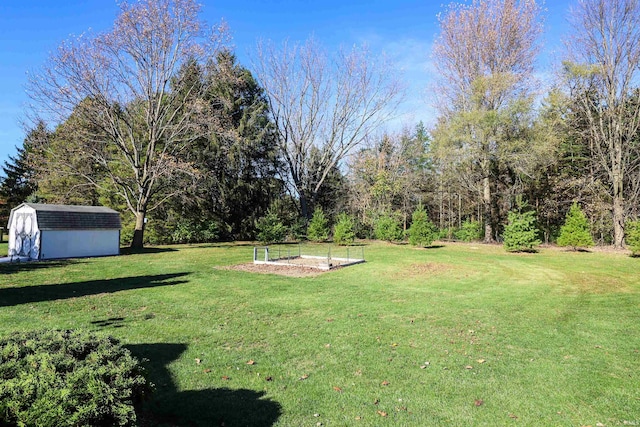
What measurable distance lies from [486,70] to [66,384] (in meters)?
25.8

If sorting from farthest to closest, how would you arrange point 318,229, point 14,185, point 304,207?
point 14,185 < point 304,207 < point 318,229

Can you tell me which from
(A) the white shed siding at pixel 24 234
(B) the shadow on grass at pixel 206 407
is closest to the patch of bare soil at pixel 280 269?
(B) the shadow on grass at pixel 206 407

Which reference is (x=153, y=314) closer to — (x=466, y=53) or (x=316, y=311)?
(x=316, y=311)

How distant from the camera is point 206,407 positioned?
3576 millimetres

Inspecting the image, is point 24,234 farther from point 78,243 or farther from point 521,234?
point 521,234

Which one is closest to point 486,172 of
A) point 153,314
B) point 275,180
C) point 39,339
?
point 275,180

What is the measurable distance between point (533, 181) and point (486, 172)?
17.6 feet

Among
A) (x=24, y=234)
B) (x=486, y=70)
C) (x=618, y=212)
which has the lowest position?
(x=24, y=234)

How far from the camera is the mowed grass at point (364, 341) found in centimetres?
361

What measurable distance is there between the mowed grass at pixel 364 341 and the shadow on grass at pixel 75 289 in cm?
4

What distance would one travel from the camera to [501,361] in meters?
4.79

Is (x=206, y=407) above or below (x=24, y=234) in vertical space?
below

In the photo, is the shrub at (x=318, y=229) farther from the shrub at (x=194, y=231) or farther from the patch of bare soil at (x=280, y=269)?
the patch of bare soil at (x=280, y=269)

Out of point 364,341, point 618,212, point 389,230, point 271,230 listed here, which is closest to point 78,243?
point 271,230
